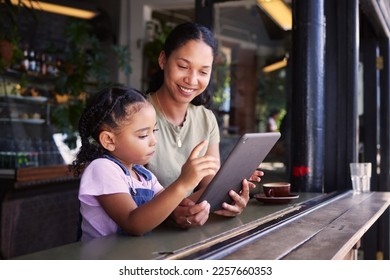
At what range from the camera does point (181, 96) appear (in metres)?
1.85

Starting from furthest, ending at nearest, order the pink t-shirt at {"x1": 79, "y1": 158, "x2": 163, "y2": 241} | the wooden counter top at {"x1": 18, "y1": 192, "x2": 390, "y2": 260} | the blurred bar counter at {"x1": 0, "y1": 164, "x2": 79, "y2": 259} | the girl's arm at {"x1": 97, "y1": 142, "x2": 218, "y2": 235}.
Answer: the blurred bar counter at {"x1": 0, "y1": 164, "x2": 79, "y2": 259} → the pink t-shirt at {"x1": 79, "y1": 158, "x2": 163, "y2": 241} → the girl's arm at {"x1": 97, "y1": 142, "x2": 218, "y2": 235} → the wooden counter top at {"x1": 18, "y1": 192, "x2": 390, "y2": 260}

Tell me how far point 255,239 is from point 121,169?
398mm

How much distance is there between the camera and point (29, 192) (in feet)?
11.4

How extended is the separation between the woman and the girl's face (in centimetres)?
38

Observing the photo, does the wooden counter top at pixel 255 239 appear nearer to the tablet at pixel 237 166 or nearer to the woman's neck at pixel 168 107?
the tablet at pixel 237 166

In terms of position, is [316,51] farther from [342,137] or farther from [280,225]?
[280,225]

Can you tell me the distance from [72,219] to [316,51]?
2.17 m

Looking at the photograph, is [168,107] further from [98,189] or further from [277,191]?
[98,189]

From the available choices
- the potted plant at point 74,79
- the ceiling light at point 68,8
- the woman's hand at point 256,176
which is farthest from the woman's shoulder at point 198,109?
the ceiling light at point 68,8

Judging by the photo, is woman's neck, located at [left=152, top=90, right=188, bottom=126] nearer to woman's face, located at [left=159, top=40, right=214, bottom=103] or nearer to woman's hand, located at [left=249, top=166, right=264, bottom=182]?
woman's face, located at [left=159, top=40, right=214, bottom=103]

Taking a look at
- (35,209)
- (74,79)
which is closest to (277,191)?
(35,209)

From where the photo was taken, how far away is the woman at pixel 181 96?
1.82 meters

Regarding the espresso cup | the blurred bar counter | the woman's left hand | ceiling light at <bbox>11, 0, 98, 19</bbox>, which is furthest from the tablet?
ceiling light at <bbox>11, 0, 98, 19</bbox>

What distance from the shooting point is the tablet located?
137 cm
